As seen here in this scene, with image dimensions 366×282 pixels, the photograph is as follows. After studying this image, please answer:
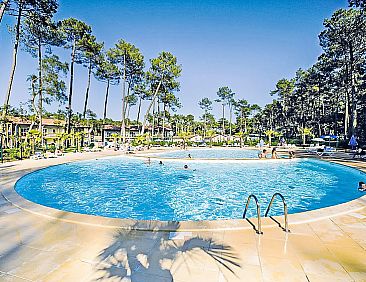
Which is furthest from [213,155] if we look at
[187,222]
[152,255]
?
[152,255]

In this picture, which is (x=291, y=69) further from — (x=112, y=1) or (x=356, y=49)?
(x=112, y=1)

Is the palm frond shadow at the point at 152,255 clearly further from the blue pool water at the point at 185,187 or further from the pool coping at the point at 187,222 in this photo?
the blue pool water at the point at 185,187

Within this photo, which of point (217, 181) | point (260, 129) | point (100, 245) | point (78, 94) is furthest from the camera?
point (260, 129)

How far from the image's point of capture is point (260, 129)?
2418 inches

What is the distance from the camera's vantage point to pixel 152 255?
110 inches

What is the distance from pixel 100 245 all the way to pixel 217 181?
7.48 metres

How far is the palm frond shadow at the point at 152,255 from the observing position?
2.42 metres

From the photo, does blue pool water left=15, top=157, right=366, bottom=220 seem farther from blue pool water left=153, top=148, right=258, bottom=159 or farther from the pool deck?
blue pool water left=153, top=148, right=258, bottom=159

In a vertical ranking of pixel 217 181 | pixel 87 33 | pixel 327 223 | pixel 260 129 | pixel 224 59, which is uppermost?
pixel 87 33

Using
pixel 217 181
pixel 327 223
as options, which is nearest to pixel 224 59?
pixel 217 181

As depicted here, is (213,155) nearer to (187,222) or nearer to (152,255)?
(187,222)

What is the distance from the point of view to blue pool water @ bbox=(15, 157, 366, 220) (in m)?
6.62

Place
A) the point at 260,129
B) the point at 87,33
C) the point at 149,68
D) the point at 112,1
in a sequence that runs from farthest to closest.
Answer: the point at 260,129, the point at 149,68, the point at 87,33, the point at 112,1

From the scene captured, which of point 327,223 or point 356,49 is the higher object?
point 356,49
